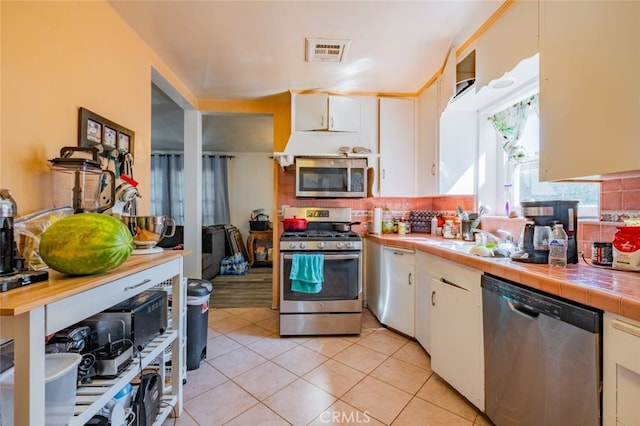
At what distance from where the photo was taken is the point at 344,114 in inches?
110

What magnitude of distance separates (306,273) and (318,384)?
833 millimetres

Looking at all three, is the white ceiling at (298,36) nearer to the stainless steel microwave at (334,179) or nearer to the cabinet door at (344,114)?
the cabinet door at (344,114)

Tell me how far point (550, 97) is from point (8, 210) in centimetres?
213

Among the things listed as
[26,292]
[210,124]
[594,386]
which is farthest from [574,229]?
[210,124]

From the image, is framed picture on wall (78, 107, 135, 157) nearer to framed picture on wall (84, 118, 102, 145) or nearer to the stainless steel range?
framed picture on wall (84, 118, 102, 145)

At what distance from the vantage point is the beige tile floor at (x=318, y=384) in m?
1.45

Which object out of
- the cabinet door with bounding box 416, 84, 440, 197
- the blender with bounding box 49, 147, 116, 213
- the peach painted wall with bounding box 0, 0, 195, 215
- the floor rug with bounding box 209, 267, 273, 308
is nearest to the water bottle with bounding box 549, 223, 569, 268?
the cabinet door with bounding box 416, 84, 440, 197

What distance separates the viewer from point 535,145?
75.8 inches

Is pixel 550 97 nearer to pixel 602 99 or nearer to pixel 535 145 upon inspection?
pixel 602 99

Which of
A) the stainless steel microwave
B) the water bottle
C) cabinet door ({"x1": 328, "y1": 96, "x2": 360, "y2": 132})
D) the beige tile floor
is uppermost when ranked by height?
cabinet door ({"x1": 328, "y1": 96, "x2": 360, "y2": 132})

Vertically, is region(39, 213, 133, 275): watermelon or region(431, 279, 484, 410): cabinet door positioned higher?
region(39, 213, 133, 275): watermelon

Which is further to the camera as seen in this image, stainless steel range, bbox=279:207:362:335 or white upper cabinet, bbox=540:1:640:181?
stainless steel range, bbox=279:207:362:335

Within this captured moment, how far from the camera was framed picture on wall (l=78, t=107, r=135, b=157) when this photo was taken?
4.58ft

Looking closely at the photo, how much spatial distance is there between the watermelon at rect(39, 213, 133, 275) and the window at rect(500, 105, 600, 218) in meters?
2.24
